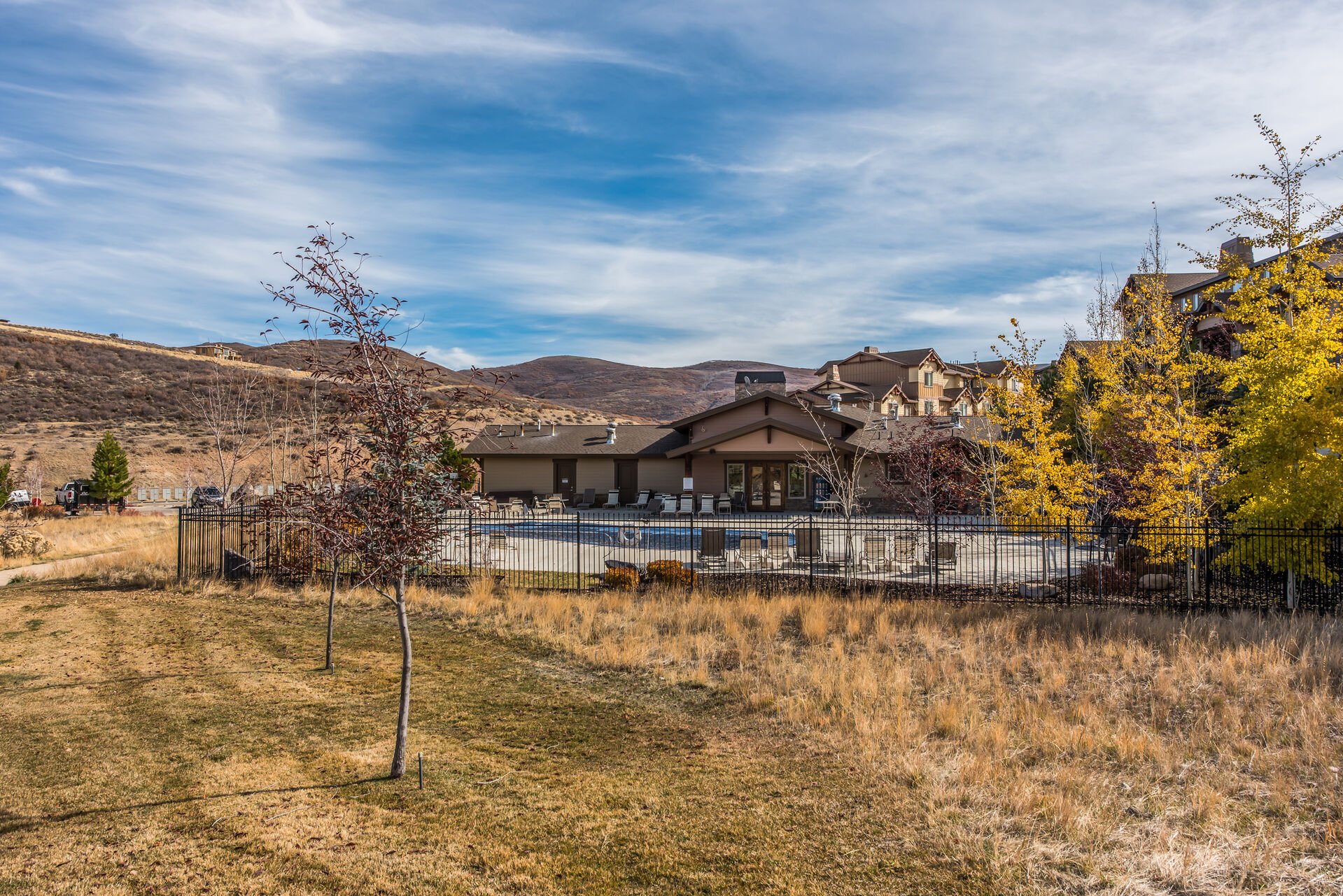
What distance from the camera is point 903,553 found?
793 inches

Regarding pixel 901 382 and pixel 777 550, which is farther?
pixel 901 382

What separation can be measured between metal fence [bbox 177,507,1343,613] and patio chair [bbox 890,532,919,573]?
62 millimetres

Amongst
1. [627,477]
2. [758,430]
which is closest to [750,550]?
[758,430]

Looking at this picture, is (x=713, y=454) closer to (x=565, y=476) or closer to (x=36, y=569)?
(x=565, y=476)

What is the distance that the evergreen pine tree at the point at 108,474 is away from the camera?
3647 cm

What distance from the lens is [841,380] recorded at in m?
76.7

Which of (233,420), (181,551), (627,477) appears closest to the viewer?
(181,551)

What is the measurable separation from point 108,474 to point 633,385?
136956 mm

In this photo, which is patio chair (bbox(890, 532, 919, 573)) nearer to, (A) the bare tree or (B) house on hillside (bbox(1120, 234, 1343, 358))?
(B) house on hillside (bbox(1120, 234, 1343, 358))

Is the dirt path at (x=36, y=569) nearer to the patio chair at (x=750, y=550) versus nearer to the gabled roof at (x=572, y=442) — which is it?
the patio chair at (x=750, y=550)

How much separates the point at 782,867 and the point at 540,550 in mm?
19562

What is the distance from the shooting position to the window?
38.7 metres

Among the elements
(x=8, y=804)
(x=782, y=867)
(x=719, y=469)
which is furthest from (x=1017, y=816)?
(x=719, y=469)

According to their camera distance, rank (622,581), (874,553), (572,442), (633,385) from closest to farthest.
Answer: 1. (622,581)
2. (874,553)
3. (572,442)
4. (633,385)
